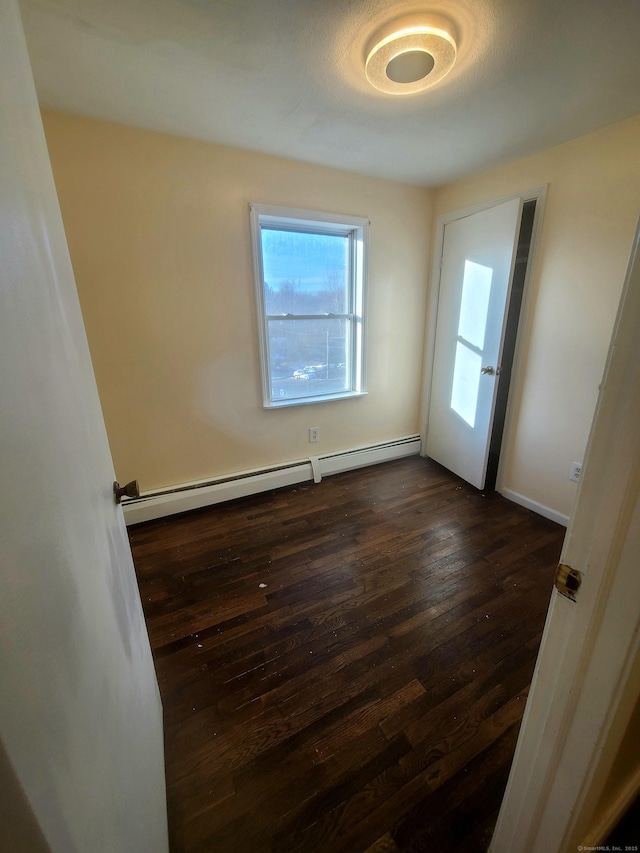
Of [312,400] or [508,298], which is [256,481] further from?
[508,298]

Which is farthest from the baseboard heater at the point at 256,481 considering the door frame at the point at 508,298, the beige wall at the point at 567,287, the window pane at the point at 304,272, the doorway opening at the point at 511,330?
the window pane at the point at 304,272

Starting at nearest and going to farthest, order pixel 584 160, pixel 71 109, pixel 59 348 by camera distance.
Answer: pixel 59 348 < pixel 71 109 < pixel 584 160

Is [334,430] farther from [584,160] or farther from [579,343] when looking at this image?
[584,160]

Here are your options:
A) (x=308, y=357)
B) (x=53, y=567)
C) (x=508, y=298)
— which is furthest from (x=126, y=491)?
(x=508, y=298)

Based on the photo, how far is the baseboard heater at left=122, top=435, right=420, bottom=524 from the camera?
2275mm

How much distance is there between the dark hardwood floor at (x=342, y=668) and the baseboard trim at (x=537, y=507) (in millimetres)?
89

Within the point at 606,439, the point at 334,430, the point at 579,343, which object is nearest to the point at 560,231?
the point at 579,343

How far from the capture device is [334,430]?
2.88 meters

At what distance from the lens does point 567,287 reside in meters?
2.06

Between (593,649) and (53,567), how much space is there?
862 millimetres

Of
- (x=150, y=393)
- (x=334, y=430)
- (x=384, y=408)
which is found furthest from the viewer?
(x=384, y=408)

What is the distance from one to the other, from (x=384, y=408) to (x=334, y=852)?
103 inches

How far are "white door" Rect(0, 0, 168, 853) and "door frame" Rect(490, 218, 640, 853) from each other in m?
0.76

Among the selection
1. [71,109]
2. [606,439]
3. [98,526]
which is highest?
[71,109]
